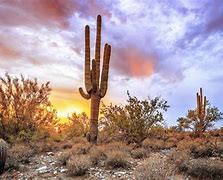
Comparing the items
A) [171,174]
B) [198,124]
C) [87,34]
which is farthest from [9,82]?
[198,124]

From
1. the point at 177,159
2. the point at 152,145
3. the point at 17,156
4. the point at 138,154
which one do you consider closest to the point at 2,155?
the point at 17,156

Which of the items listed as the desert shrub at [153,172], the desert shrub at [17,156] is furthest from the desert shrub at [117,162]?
the desert shrub at [17,156]

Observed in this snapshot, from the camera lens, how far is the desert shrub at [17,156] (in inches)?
499

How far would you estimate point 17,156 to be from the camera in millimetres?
13789

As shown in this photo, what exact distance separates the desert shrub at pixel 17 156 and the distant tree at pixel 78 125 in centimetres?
954

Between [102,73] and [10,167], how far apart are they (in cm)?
760

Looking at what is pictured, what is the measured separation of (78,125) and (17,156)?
12613mm

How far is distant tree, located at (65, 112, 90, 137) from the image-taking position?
82.2ft

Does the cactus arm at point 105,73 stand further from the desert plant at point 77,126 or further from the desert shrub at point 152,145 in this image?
the desert plant at point 77,126

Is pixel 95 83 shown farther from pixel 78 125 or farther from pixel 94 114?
pixel 78 125

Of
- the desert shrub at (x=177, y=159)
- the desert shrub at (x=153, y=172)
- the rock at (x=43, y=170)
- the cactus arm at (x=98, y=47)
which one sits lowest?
the rock at (x=43, y=170)

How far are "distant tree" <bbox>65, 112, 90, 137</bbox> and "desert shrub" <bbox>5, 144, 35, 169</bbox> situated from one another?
31.3 ft

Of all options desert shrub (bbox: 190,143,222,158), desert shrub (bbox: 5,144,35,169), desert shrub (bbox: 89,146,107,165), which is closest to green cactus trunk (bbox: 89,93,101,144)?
desert shrub (bbox: 5,144,35,169)

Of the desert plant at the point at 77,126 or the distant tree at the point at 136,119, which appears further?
the desert plant at the point at 77,126
